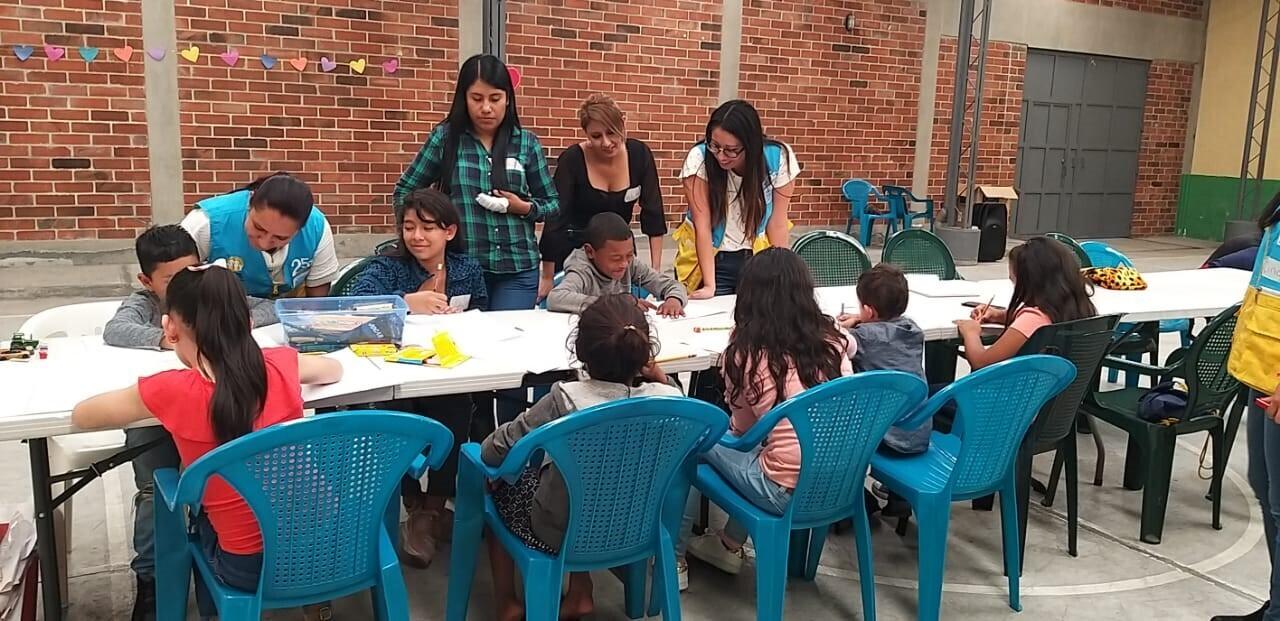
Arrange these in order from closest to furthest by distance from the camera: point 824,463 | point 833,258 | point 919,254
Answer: point 824,463 < point 833,258 < point 919,254

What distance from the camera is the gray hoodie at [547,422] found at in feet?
7.09

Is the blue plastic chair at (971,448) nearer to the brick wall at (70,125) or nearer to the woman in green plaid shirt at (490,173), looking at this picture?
the woman in green plaid shirt at (490,173)

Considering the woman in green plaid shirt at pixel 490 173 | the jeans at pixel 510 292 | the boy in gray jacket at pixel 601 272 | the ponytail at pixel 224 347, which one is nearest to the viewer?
the ponytail at pixel 224 347

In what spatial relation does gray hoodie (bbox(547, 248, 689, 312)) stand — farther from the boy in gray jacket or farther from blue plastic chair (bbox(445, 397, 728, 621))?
blue plastic chair (bbox(445, 397, 728, 621))

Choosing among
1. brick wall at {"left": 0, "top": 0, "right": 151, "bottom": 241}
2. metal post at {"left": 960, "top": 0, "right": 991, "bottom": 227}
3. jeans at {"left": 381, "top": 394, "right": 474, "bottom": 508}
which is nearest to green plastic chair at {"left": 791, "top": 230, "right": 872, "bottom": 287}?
jeans at {"left": 381, "top": 394, "right": 474, "bottom": 508}

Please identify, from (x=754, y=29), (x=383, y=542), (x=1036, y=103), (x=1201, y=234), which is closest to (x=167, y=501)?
(x=383, y=542)

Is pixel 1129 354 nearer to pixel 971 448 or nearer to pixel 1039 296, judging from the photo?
Result: pixel 1039 296

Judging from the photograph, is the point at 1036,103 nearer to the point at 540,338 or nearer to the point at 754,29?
the point at 754,29

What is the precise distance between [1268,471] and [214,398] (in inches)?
96.3

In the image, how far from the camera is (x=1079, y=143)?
12.0 m

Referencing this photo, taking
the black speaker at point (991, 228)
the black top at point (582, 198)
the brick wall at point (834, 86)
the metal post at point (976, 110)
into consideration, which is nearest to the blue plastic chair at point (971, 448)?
the black top at point (582, 198)

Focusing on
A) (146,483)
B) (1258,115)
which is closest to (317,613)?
(146,483)

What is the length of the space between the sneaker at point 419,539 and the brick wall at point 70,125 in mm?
5219

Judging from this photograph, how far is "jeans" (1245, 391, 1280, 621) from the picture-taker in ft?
7.88
